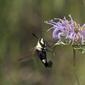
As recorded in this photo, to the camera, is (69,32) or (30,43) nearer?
(69,32)

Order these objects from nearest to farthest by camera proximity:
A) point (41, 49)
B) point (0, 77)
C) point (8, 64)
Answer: point (41, 49)
point (0, 77)
point (8, 64)

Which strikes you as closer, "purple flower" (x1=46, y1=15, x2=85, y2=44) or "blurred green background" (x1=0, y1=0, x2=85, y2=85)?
"purple flower" (x1=46, y1=15, x2=85, y2=44)

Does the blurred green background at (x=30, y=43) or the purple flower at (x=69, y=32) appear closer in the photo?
the purple flower at (x=69, y=32)

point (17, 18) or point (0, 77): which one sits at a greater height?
point (17, 18)

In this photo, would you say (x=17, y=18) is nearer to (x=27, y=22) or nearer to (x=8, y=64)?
(x=27, y=22)

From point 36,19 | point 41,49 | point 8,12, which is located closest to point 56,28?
point 41,49

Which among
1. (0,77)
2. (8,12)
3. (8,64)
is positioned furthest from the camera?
(8,12)

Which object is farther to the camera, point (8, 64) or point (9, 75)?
point (8, 64)

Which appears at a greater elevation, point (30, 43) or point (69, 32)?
point (69, 32)
